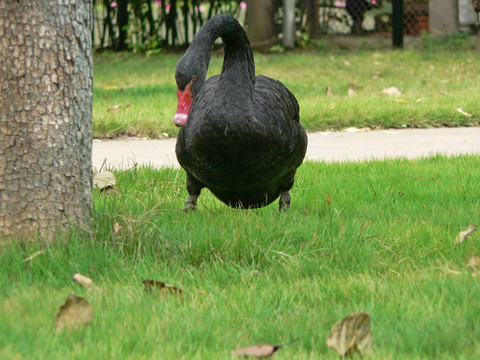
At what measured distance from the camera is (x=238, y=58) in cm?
339

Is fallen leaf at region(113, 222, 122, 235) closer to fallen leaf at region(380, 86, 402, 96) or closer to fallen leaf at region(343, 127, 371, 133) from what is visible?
fallen leaf at region(343, 127, 371, 133)

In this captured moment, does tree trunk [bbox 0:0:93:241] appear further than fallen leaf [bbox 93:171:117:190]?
No

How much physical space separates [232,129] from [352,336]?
1.28 metres

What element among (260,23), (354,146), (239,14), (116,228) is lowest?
(354,146)

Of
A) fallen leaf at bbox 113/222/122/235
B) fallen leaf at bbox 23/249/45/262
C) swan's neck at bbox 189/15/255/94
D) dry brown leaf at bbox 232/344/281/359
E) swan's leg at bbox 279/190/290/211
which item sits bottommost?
swan's leg at bbox 279/190/290/211

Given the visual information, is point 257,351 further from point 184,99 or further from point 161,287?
point 184,99

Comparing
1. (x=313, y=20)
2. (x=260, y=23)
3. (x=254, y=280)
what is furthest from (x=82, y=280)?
(x=313, y=20)

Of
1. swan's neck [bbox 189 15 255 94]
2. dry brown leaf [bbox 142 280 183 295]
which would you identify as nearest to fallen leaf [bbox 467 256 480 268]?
dry brown leaf [bbox 142 280 183 295]

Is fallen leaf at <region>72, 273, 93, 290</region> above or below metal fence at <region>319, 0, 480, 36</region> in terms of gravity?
below

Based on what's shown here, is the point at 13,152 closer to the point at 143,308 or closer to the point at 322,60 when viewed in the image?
the point at 143,308

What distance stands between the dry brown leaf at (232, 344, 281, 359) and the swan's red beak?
1.17 m

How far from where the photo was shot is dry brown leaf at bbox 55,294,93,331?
Answer: 211 centimetres

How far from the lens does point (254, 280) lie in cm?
262

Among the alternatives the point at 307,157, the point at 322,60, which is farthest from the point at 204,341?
the point at 322,60
